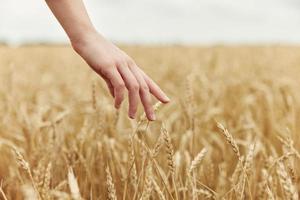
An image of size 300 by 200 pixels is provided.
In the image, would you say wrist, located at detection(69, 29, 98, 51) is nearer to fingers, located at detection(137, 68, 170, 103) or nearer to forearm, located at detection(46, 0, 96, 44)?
forearm, located at detection(46, 0, 96, 44)

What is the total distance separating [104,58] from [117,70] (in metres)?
0.03

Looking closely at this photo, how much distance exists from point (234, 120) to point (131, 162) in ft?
5.23

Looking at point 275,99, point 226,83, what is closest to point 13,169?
point 275,99

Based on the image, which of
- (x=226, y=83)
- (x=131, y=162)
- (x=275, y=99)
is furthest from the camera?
(x=226, y=83)

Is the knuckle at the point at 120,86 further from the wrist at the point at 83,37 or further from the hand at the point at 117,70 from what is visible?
the wrist at the point at 83,37

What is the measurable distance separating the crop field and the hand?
74 millimetres

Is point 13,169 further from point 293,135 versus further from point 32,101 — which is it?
point 32,101

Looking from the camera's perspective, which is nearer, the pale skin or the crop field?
the pale skin

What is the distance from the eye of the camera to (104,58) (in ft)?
3.50

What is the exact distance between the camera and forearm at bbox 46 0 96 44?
109 centimetres

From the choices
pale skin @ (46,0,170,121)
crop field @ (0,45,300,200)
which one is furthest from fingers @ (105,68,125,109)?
crop field @ (0,45,300,200)

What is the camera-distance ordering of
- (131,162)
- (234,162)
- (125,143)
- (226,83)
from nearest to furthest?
1. (131,162)
2. (234,162)
3. (125,143)
4. (226,83)

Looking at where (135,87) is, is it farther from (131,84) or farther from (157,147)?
(157,147)

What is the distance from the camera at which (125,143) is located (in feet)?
7.19
